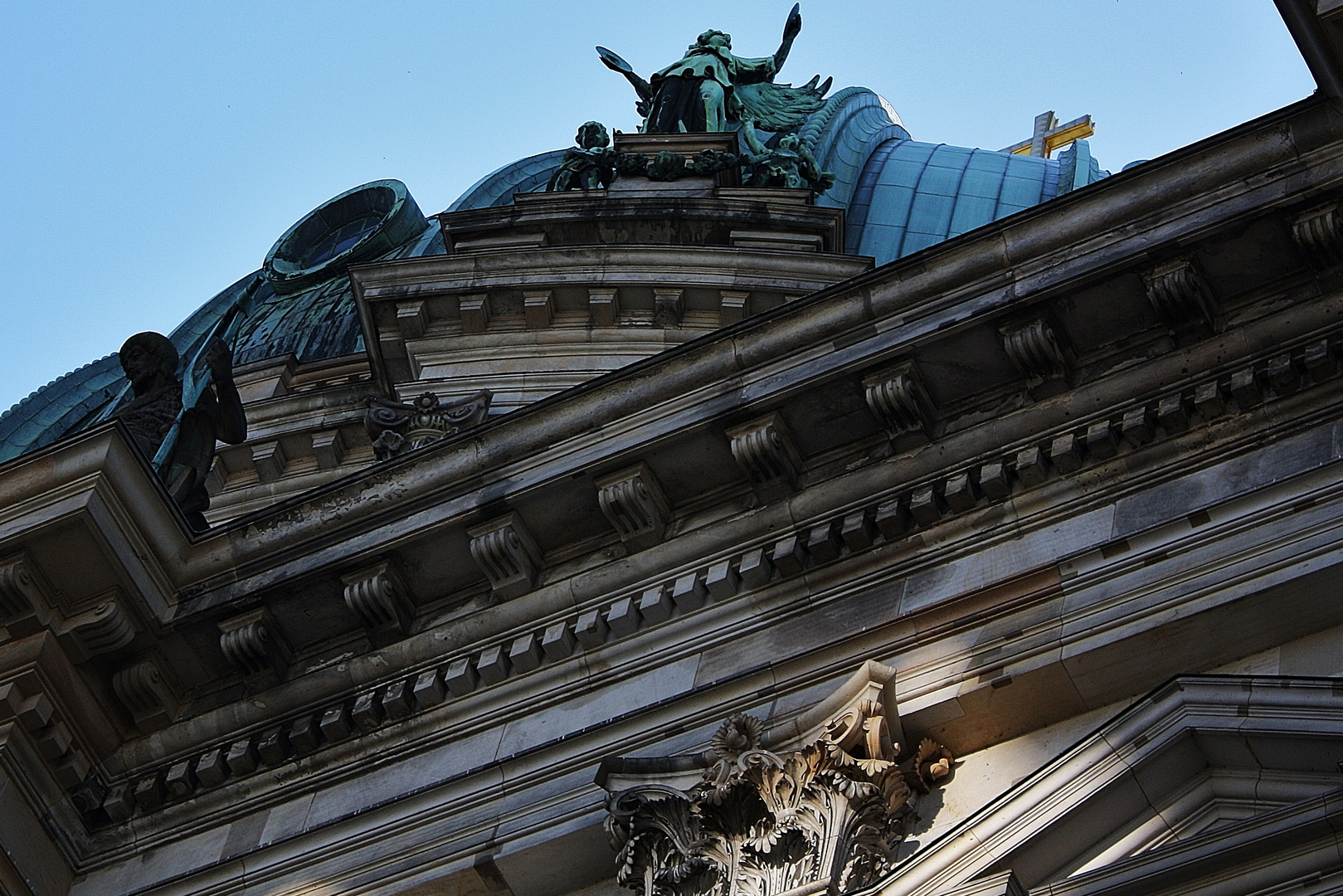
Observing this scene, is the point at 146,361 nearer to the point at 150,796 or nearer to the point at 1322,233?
the point at 150,796

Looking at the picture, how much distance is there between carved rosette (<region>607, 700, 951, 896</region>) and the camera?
399 inches

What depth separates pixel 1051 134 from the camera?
46.4 meters

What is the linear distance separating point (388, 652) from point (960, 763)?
369 cm

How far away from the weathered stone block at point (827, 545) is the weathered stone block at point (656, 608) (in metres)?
0.82

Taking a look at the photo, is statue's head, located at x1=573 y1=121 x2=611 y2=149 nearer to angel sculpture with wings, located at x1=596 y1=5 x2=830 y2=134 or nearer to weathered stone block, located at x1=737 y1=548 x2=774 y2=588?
angel sculpture with wings, located at x1=596 y1=5 x2=830 y2=134

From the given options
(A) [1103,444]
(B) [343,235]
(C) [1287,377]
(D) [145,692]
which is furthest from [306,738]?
(B) [343,235]

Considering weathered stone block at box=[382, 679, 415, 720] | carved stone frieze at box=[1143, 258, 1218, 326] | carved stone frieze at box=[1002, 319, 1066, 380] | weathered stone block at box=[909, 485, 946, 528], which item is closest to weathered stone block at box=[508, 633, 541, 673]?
weathered stone block at box=[382, 679, 415, 720]

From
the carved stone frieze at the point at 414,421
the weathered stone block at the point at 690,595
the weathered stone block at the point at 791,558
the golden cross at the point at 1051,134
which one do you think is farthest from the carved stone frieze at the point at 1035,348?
the golden cross at the point at 1051,134

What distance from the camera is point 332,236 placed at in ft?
120

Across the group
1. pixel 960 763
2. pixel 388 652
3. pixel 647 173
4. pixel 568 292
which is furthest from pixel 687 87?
pixel 960 763

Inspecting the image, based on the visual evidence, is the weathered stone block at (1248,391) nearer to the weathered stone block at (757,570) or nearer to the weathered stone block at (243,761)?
the weathered stone block at (757,570)

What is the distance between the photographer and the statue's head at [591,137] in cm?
2459

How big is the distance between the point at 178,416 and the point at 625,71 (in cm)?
1383

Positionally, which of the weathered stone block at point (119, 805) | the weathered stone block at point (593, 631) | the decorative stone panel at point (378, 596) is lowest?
the weathered stone block at point (593, 631)
